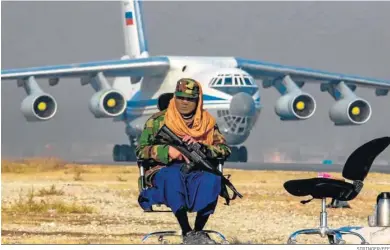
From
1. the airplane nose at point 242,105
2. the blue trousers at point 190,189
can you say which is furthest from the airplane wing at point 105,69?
the blue trousers at point 190,189

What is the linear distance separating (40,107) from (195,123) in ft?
93.0

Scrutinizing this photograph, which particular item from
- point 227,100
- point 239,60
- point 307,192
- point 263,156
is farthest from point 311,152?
A: point 307,192

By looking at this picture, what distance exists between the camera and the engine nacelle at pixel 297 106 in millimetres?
37969

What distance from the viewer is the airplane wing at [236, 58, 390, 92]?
4178 centimetres

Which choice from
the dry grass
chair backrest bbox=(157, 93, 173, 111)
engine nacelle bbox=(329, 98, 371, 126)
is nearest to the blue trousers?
chair backrest bbox=(157, 93, 173, 111)

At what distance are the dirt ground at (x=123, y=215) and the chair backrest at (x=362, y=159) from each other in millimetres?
1062

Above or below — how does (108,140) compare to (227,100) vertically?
below

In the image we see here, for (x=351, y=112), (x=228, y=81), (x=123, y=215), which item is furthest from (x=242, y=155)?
(x=123, y=215)

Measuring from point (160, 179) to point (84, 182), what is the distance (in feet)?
47.2

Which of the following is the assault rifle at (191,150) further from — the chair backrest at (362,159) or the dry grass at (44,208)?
the dry grass at (44,208)

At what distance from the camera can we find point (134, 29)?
1793 inches

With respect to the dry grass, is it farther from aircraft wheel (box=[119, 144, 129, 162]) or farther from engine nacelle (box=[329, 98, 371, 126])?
aircraft wheel (box=[119, 144, 129, 162])

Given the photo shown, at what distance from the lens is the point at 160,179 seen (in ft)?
29.2

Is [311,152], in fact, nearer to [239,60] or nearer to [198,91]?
[239,60]
